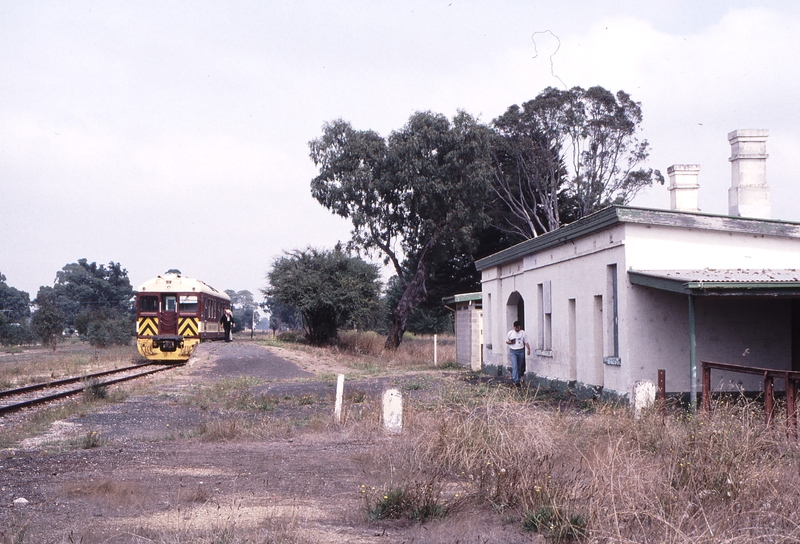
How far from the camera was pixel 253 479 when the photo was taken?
8203 millimetres

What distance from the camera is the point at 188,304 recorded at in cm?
2927

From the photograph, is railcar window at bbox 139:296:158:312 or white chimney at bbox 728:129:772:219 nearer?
white chimney at bbox 728:129:772:219

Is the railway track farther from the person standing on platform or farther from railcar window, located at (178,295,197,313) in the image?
the person standing on platform

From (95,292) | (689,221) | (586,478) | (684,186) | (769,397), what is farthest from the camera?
(95,292)

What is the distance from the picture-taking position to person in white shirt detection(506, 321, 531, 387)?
19609 millimetres

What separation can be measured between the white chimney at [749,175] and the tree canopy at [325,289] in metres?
25.2

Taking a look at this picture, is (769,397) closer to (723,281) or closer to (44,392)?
(723,281)

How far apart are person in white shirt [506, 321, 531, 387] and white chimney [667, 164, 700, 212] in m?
4.98

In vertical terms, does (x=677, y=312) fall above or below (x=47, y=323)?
below

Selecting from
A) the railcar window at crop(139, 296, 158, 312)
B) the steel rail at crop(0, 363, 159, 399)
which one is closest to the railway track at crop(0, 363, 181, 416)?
the steel rail at crop(0, 363, 159, 399)

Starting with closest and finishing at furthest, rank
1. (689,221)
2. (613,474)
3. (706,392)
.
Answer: (613,474) → (706,392) → (689,221)

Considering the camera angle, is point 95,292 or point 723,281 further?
point 95,292

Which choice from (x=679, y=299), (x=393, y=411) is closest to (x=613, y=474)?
(x=393, y=411)

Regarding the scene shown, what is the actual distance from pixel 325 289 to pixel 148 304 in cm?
1196
